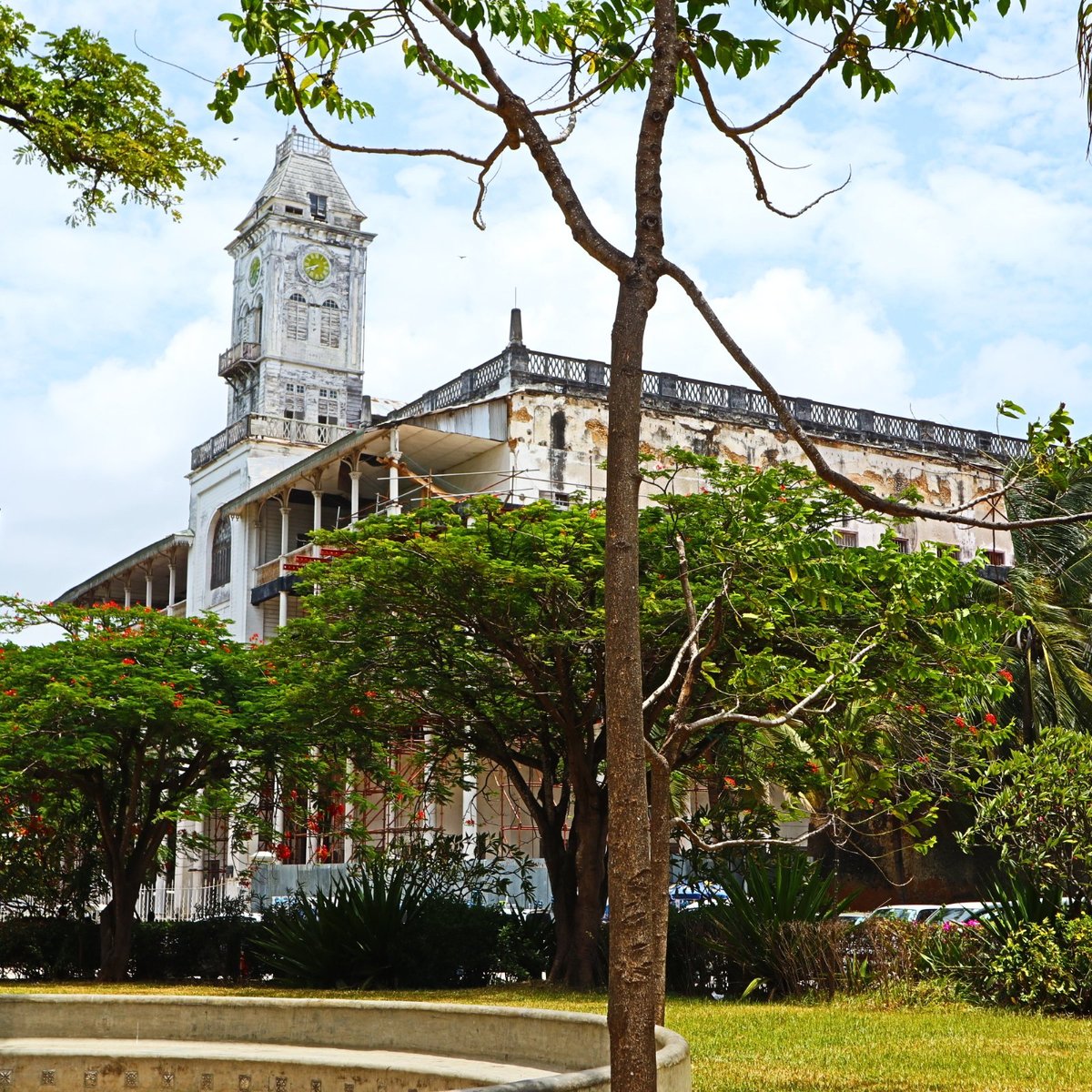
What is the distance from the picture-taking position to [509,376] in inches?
1123

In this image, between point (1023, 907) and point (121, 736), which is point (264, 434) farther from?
point (1023, 907)

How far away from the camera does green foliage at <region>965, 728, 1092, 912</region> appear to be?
12.7 metres

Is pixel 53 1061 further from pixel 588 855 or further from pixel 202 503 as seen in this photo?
pixel 202 503

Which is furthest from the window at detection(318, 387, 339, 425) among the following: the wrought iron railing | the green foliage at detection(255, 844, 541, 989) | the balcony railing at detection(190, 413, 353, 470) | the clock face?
the green foliage at detection(255, 844, 541, 989)

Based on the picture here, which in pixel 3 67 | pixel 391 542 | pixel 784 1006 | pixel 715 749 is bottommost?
pixel 784 1006

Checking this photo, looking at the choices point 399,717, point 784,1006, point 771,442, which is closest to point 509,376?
point 771,442

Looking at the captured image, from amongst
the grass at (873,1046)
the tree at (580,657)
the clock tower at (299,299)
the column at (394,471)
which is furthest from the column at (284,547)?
the grass at (873,1046)

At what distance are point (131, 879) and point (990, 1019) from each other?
11633mm

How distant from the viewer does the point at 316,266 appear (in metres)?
40.5

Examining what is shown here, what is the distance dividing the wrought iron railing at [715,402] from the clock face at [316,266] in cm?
845

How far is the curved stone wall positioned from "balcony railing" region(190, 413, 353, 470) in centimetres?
2582

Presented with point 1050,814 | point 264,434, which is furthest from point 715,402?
point 1050,814

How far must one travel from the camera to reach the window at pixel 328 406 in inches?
1580

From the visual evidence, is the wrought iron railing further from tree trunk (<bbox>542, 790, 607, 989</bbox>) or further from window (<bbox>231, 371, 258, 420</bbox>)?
tree trunk (<bbox>542, 790, 607, 989</bbox>)
